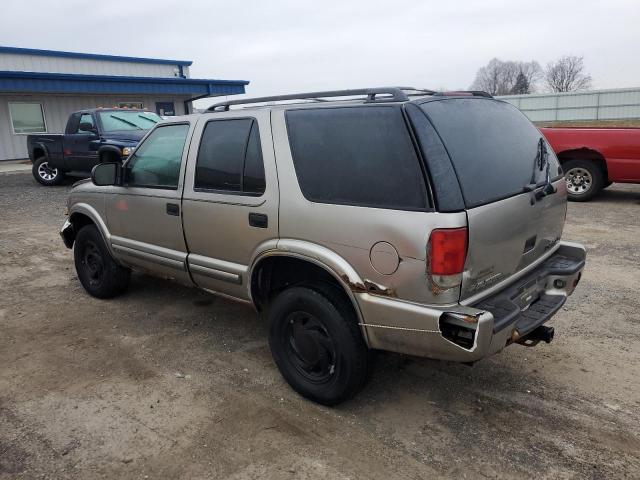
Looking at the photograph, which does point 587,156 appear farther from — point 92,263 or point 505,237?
point 92,263

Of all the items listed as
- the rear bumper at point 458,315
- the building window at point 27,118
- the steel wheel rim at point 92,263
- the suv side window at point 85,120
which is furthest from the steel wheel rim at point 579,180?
the building window at point 27,118

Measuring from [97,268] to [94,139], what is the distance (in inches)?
310

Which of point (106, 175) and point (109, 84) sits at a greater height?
point (109, 84)

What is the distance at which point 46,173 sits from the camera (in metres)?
13.9

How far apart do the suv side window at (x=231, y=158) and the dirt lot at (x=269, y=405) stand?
4.40 ft

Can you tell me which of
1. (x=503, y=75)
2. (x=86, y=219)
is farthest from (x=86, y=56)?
(x=503, y=75)

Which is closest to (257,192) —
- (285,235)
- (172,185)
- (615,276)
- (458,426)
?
(285,235)

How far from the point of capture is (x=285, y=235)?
3.13 m

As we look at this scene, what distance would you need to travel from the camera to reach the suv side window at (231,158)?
335 centimetres

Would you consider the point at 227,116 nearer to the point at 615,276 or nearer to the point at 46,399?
the point at 46,399

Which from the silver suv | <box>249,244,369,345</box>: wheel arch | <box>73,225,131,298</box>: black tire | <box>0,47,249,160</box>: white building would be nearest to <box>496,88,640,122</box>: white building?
<box>0,47,249,160</box>: white building

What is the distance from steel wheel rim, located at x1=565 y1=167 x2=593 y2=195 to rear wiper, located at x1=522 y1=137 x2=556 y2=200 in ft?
21.5

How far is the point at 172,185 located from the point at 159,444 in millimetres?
1944

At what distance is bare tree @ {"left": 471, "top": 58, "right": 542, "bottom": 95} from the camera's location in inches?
2980
